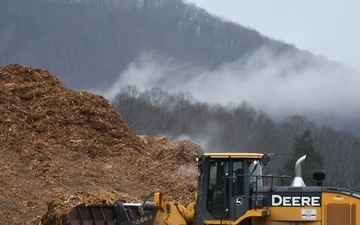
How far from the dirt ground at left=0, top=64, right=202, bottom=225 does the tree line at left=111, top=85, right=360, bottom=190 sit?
25751mm

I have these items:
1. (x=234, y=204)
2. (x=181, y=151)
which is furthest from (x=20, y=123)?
(x=234, y=204)

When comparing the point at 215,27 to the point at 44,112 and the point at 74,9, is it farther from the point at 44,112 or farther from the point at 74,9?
the point at 44,112

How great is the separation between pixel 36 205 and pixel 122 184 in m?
2.84

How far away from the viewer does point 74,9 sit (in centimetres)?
16288

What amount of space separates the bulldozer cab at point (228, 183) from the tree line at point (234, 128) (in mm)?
35342

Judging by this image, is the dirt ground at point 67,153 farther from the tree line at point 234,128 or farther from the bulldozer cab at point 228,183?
the tree line at point 234,128

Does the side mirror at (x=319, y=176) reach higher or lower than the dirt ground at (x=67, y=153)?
lower

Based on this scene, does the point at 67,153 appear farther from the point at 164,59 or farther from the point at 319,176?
the point at 164,59

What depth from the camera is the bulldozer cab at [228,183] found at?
1484 cm

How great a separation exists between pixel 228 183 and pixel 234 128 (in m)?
54.4

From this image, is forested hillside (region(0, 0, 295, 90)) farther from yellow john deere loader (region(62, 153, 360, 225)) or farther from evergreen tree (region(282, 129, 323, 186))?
yellow john deere loader (region(62, 153, 360, 225))

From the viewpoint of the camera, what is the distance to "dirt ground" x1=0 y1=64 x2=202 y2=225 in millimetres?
21250

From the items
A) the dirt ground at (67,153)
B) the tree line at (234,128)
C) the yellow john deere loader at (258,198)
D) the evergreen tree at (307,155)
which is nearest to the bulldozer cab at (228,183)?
the yellow john deere loader at (258,198)

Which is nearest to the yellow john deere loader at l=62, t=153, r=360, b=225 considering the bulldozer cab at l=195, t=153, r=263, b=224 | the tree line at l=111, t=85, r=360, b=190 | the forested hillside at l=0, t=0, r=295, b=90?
the bulldozer cab at l=195, t=153, r=263, b=224
